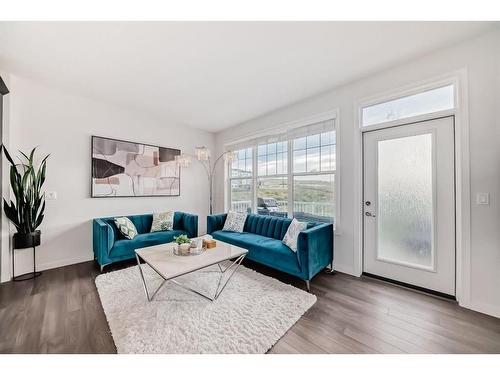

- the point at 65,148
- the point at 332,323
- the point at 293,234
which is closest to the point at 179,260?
the point at 293,234

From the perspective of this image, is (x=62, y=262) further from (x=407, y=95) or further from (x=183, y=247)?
(x=407, y=95)

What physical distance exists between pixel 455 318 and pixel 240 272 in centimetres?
217

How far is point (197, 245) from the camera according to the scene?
2336mm

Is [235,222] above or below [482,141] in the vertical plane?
below

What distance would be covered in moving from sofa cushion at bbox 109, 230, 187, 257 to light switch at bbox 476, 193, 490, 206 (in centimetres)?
381

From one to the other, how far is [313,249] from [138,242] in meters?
2.49

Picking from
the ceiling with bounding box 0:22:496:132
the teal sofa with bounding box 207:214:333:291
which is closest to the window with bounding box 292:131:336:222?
the teal sofa with bounding box 207:214:333:291

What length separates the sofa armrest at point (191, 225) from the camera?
353cm

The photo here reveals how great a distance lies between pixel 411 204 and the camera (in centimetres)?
237

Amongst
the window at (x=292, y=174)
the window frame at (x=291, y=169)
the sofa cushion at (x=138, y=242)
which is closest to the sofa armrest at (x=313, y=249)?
the window frame at (x=291, y=169)

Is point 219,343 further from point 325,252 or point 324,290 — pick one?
point 325,252
